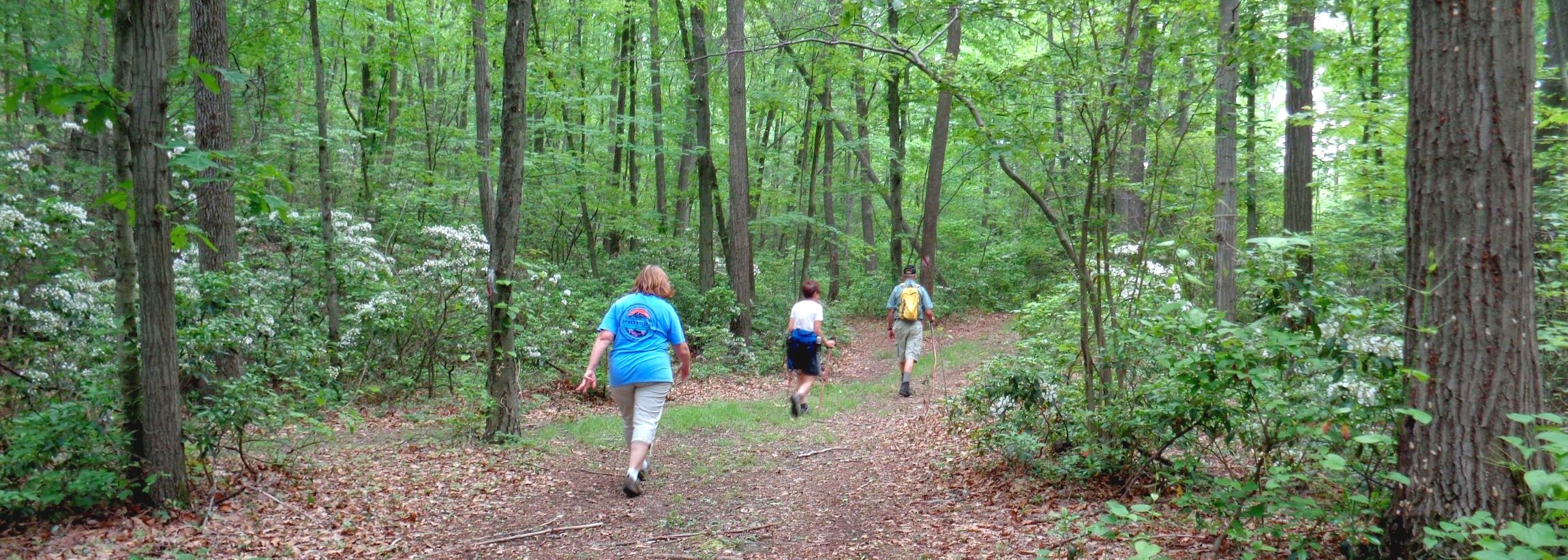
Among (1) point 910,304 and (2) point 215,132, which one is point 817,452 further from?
(2) point 215,132

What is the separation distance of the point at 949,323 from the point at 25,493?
18.3m

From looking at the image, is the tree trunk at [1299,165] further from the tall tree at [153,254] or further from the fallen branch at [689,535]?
the tall tree at [153,254]

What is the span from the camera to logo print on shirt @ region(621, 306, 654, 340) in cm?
618

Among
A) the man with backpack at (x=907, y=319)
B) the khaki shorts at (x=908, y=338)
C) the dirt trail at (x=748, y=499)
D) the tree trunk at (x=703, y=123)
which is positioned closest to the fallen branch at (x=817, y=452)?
the dirt trail at (x=748, y=499)

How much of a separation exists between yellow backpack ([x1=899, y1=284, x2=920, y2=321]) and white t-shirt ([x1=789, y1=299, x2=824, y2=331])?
163 cm

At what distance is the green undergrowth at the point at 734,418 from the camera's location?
857 centimetres

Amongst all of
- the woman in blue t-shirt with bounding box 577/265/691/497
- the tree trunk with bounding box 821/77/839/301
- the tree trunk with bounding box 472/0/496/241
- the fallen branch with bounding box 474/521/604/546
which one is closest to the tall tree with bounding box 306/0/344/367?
the tree trunk with bounding box 472/0/496/241

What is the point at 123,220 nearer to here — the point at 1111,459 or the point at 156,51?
the point at 156,51

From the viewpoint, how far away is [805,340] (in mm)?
9586

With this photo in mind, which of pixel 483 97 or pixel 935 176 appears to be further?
pixel 935 176

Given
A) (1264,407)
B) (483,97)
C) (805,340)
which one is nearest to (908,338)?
(805,340)

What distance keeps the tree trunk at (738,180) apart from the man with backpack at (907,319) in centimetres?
484

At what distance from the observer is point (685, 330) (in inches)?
584

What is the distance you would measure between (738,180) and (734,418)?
21.8 feet
